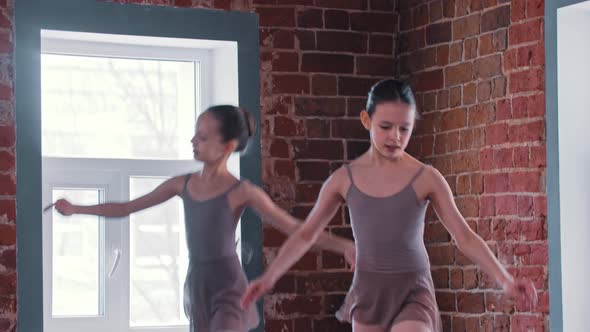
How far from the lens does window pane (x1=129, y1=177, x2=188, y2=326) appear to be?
5.03 metres

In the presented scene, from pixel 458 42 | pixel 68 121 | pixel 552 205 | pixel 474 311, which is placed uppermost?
pixel 458 42

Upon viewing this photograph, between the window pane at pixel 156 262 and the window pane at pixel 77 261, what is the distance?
159 mm

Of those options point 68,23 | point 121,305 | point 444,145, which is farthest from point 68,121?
point 444,145

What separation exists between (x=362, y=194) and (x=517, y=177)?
3.72 feet

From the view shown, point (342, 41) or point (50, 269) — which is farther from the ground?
point (342, 41)

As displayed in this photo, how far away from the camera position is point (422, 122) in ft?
16.9

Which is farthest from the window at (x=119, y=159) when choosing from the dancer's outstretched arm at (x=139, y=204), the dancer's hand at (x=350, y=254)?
the dancer's hand at (x=350, y=254)

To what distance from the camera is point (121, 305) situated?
16.2 ft

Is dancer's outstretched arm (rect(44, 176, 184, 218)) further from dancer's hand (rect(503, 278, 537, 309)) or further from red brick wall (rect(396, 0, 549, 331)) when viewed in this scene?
red brick wall (rect(396, 0, 549, 331))

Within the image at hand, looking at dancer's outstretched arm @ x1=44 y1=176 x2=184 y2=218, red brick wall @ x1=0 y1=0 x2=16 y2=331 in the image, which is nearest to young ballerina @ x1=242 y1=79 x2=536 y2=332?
dancer's outstretched arm @ x1=44 y1=176 x2=184 y2=218

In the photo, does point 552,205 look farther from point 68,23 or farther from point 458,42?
point 68,23

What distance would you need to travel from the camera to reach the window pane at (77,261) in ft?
16.1

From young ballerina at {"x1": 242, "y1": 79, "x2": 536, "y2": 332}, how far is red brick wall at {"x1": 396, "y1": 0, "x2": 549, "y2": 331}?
970mm

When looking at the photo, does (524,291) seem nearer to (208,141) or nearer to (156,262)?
(208,141)
